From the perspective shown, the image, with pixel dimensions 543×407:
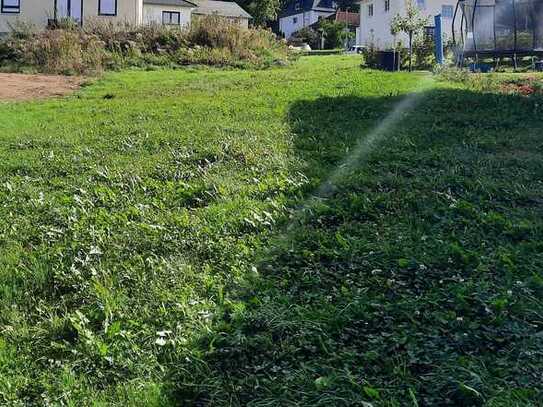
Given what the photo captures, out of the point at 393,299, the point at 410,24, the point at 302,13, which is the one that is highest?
the point at 302,13

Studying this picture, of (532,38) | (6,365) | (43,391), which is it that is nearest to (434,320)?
(43,391)

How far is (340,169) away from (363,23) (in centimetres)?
3744

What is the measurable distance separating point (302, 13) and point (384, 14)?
23229 mm

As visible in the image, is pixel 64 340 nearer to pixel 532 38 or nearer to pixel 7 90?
pixel 7 90

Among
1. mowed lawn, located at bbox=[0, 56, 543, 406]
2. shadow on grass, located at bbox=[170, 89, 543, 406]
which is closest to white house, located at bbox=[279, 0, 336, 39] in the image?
mowed lawn, located at bbox=[0, 56, 543, 406]

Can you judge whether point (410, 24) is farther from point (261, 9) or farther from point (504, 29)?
point (261, 9)

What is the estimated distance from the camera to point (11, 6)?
26.9 m

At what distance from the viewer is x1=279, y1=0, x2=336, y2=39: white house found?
56.6 m

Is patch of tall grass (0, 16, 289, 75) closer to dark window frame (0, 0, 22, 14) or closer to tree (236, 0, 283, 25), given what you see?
dark window frame (0, 0, 22, 14)

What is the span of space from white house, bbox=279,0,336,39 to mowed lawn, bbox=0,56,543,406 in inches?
2077

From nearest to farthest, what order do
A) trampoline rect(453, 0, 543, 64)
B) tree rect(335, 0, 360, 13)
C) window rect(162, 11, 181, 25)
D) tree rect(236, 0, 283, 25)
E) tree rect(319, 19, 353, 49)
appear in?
trampoline rect(453, 0, 543, 64) → window rect(162, 11, 181, 25) → tree rect(319, 19, 353, 49) → tree rect(236, 0, 283, 25) → tree rect(335, 0, 360, 13)

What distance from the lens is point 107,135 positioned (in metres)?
6.74

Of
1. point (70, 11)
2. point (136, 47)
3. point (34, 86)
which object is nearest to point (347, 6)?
point (70, 11)

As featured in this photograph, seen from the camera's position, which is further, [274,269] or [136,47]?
[136,47]
